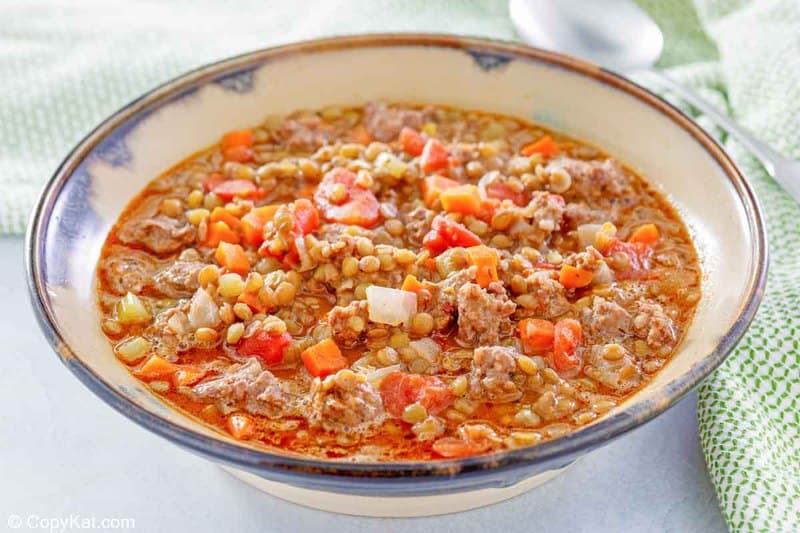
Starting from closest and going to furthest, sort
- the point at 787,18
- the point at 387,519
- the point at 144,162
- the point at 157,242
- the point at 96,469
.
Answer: the point at 387,519
the point at 96,469
the point at 157,242
the point at 144,162
the point at 787,18

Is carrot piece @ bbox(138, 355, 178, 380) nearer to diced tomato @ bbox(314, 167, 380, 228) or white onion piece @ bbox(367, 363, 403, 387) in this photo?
white onion piece @ bbox(367, 363, 403, 387)

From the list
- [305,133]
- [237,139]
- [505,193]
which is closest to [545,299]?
[505,193]

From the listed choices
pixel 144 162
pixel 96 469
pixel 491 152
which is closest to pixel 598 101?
pixel 491 152

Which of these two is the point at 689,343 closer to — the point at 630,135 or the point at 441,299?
the point at 441,299

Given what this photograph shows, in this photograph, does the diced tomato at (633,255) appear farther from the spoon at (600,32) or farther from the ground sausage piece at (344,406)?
the spoon at (600,32)

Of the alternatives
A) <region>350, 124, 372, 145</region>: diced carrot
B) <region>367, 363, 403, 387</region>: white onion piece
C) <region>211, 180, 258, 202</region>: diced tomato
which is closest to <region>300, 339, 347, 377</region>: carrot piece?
<region>367, 363, 403, 387</region>: white onion piece

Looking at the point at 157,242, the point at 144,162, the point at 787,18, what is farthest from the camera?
the point at 787,18
